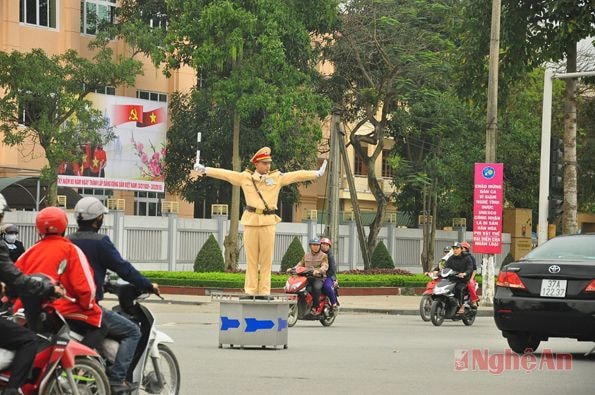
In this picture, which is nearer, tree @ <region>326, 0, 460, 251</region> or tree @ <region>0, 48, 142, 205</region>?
tree @ <region>0, 48, 142, 205</region>

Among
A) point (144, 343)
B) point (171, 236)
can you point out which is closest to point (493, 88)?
point (171, 236)

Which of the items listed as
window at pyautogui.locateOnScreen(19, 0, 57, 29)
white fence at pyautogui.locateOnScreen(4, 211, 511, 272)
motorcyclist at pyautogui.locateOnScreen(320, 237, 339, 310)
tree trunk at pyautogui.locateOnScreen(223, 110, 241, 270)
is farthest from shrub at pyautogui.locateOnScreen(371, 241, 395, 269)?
motorcyclist at pyautogui.locateOnScreen(320, 237, 339, 310)

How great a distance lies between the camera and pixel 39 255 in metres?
9.46

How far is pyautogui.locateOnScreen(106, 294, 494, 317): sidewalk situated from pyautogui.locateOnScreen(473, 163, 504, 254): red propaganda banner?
1.55 meters

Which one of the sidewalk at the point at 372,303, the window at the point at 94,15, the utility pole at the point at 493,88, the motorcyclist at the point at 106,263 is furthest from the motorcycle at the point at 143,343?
the window at the point at 94,15

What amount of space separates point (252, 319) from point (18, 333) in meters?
9.23

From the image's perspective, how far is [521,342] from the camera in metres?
17.1

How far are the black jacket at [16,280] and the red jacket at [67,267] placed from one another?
0.74m

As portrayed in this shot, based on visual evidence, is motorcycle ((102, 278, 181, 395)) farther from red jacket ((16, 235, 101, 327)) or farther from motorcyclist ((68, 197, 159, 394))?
red jacket ((16, 235, 101, 327))

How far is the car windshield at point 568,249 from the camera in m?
16.6

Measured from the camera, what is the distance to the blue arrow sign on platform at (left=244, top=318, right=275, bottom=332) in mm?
17812

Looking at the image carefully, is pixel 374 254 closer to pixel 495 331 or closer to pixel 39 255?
pixel 495 331

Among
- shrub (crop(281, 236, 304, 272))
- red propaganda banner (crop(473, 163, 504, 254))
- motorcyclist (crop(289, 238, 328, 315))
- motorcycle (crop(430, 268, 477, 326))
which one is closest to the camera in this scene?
motorcyclist (crop(289, 238, 328, 315))

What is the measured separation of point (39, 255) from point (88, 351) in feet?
2.49
